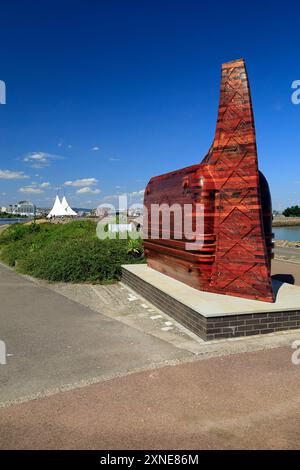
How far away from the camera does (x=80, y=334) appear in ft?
20.8

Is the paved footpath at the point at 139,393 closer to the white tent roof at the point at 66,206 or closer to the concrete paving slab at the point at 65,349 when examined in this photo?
the concrete paving slab at the point at 65,349

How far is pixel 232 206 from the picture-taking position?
7.18 meters

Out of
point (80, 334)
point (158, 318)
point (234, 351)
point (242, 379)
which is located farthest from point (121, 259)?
point (242, 379)

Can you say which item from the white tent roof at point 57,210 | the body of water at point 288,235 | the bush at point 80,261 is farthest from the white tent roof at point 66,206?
the bush at point 80,261

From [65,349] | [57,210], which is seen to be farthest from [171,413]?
[57,210]

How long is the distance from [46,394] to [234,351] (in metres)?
2.73

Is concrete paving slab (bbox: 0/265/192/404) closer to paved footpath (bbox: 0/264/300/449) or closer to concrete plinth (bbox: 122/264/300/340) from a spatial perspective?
paved footpath (bbox: 0/264/300/449)

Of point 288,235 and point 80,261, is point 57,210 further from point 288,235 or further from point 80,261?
point 80,261

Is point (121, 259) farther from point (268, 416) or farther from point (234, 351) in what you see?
point (268, 416)

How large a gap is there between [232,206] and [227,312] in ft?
7.18

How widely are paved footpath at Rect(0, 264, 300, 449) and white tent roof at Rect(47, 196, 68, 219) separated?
52330 mm

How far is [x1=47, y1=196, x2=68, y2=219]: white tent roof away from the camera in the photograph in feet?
188

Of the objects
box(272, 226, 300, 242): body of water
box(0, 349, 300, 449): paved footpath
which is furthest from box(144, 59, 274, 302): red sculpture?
box(272, 226, 300, 242): body of water
